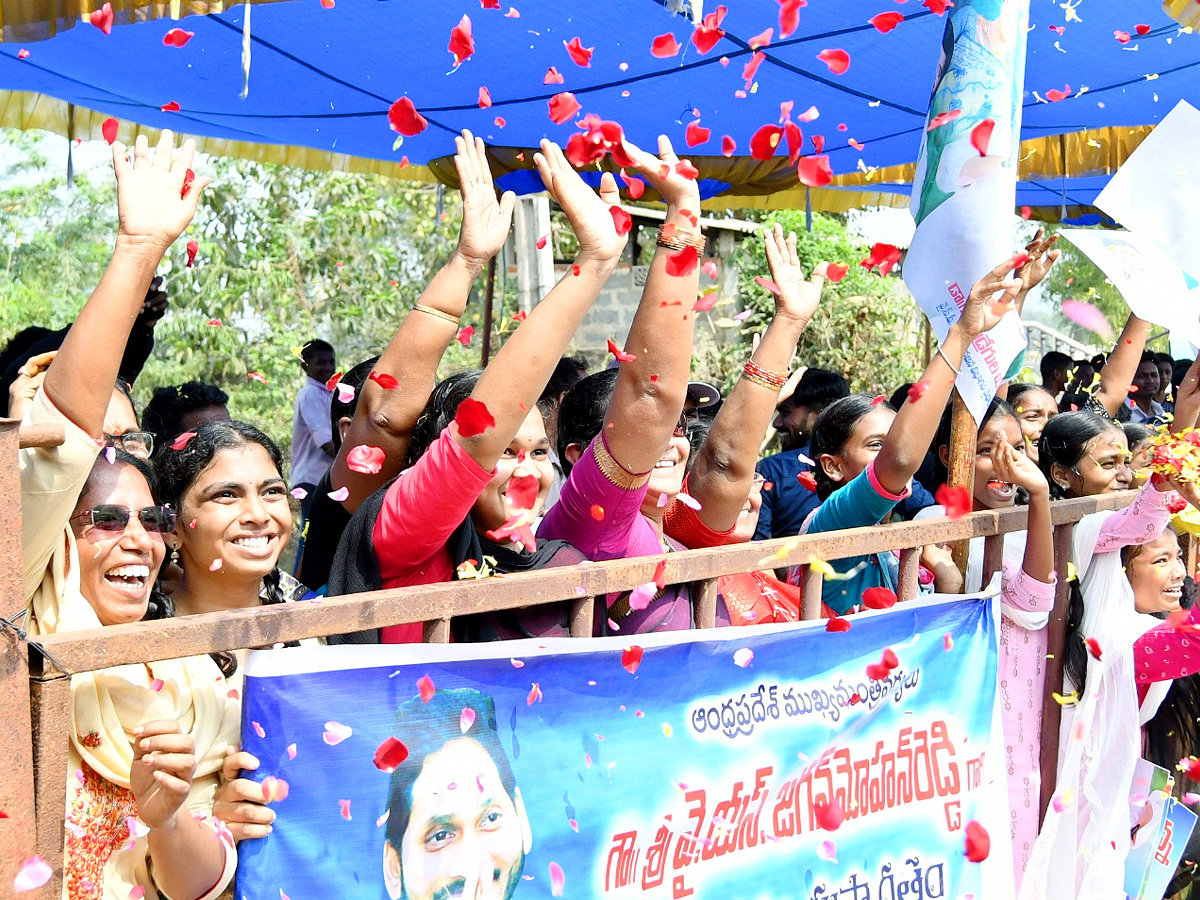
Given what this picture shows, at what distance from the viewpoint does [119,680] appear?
1854 millimetres

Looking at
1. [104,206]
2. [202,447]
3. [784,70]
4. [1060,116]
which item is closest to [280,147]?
[784,70]

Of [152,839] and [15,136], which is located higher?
[15,136]

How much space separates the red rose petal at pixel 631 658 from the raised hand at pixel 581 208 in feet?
2.38

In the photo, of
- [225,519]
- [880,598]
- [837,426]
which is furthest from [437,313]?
[837,426]

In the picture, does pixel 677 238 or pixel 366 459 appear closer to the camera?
pixel 677 238

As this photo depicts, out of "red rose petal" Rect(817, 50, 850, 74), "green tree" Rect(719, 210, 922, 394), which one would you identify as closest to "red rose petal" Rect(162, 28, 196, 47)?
"red rose petal" Rect(817, 50, 850, 74)

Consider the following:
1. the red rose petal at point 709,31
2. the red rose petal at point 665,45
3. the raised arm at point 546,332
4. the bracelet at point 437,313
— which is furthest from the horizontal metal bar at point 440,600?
the red rose petal at point 665,45

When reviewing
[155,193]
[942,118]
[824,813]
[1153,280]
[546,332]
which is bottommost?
[824,813]

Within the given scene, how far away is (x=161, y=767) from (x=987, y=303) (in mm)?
2173

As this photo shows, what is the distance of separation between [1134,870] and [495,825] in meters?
2.22

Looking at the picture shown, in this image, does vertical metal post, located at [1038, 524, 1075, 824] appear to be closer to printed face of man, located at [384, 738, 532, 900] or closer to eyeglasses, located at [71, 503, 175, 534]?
printed face of man, located at [384, 738, 532, 900]

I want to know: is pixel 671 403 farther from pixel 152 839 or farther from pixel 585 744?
pixel 152 839

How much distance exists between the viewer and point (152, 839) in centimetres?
172

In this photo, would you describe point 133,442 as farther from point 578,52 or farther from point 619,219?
point 578,52
